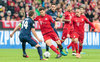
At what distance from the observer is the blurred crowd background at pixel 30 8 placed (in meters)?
24.6

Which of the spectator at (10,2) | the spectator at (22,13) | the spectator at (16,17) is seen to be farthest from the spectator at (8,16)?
the spectator at (10,2)

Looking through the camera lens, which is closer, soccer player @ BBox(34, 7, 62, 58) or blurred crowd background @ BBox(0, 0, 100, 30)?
soccer player @ BBox(34, 7, 62, 58)

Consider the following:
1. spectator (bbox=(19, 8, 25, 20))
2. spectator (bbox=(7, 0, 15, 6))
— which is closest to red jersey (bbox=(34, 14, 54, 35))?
spectator (bbox=(19, 8, 25, 20))

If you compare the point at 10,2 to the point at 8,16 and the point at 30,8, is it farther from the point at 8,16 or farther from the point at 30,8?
the point at 8,16

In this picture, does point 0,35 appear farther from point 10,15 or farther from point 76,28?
point 76,28

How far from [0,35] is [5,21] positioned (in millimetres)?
975

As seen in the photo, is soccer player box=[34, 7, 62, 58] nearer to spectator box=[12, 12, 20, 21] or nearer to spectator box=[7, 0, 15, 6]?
spectator box=[12, 12, 20, 21]

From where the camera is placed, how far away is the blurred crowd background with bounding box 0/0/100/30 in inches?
969

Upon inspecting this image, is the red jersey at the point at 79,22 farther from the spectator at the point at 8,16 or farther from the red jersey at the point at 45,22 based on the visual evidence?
the spectator at the point at 8,16

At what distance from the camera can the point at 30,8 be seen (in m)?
25.5

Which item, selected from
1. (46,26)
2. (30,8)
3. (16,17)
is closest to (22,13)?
(16,17)

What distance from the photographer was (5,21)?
23.0 m

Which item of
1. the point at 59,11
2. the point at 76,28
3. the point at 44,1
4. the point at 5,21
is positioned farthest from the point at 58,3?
the point at 76,28

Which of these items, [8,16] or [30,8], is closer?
[8,16]
